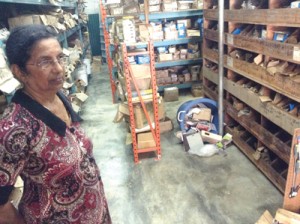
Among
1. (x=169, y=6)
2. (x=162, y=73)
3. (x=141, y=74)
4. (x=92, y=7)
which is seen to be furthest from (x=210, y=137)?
(x=92, y=7)

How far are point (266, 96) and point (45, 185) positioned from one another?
255cm

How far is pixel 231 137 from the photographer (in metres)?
3.83

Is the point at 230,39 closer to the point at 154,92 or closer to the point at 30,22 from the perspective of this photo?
the point at 154,92

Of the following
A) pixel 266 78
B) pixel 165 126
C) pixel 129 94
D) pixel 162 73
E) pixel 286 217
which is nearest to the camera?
pixel 286 217

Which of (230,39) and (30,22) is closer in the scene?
(30,22)

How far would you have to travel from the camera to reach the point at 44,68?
1087 millimetres

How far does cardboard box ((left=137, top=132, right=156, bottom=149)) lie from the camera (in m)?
3.64

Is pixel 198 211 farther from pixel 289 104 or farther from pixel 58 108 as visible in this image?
pixel 58 108

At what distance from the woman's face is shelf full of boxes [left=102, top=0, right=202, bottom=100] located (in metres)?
4.21

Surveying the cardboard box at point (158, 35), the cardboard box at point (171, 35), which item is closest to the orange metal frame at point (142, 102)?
the cardboard box at point (158, 35)

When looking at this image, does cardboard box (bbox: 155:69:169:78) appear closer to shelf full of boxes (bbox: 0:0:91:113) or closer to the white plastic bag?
shelf full of boxes (bbox: 0:0:91:113)

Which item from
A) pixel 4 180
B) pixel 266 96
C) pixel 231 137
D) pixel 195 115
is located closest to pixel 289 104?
pixel 266 96

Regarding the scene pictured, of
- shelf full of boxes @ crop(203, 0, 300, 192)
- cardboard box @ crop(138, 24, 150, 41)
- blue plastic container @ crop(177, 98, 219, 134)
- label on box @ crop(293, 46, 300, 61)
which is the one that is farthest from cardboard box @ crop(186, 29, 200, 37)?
label on box @ crop(293, 46, 300, 61)

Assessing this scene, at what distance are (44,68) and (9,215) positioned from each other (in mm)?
615
